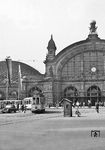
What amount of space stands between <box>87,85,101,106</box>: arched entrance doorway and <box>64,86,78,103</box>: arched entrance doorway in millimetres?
2970

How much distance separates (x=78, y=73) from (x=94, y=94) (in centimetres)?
637

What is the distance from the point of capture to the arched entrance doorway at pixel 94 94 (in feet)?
261

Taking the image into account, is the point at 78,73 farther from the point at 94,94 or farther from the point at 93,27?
the point at 93,27

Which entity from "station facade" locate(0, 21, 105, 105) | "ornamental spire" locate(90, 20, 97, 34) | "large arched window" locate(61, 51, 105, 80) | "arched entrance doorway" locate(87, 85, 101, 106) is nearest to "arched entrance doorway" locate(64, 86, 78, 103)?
"station facade" locate(0, 21, 105, 105)

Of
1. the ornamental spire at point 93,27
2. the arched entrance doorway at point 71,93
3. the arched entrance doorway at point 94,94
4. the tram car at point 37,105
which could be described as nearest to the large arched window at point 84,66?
the arched entrance doorway at point 71,93

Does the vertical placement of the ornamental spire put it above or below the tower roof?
above

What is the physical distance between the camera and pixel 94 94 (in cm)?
7975

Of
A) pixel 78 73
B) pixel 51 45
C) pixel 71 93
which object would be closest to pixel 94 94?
pixel 71 93

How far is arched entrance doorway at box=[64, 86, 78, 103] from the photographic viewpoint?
80188mm

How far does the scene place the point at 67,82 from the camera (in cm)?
8088

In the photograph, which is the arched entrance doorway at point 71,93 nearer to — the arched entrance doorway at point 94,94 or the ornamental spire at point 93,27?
the arched entrance doorway at point 94,94

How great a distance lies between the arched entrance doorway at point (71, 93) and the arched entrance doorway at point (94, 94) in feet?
9.74

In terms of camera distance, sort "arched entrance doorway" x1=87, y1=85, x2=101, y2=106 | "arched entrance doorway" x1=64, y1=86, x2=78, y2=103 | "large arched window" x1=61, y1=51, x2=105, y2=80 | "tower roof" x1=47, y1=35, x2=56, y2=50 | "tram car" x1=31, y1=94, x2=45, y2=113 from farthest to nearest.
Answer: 1. "tower roof" x1=47, y1=35, x2=56, y2=50
2. "large arched window" x1=61, y1=51, x2=105, y2=80
3. "arched entrance doorway" x1=64, y1=86, x2=78, y2=103
4. "arched entrance doorway" x1=87, y1=85, x2=101, y2=106
5. "tram car" x1=31, y1=94, x2=45, y2=113

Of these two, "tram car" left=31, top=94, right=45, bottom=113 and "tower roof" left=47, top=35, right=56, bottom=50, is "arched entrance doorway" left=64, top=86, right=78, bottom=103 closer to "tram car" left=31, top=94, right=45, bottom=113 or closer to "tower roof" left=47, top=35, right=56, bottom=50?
"tower roof" left=47, top=35, right=56, bottom=50
